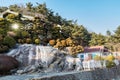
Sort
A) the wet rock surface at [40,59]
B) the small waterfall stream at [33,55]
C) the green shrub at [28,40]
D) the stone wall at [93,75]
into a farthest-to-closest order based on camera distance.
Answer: the green shrub at [28,40], the small waterfall stream at [33,55], the wet rock surface at [40,59], the stone wall at [93,75]

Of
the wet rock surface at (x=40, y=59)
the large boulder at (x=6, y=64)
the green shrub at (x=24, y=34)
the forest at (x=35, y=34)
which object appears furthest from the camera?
the green shrub at (x=24, y=34)

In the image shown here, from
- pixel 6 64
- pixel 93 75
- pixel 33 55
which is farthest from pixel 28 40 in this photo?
pixel 93 75

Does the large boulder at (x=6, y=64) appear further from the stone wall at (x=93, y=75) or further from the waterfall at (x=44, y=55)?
the stone wall at (x=93, y=75)

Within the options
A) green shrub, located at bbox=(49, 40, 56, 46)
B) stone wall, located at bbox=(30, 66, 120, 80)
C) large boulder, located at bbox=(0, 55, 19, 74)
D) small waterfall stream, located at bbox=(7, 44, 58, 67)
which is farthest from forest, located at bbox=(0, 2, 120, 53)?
stone wall, located at bbox=(30, 66, 120, 80)

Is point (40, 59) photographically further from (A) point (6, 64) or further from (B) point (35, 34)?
(B) point (35, 34)

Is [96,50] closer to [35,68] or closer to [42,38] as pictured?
[42,38]

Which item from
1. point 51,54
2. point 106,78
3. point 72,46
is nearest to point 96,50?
point 72,46

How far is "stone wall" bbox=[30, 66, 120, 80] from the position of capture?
10789mm

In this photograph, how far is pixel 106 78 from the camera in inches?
634

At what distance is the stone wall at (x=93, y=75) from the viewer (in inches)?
425

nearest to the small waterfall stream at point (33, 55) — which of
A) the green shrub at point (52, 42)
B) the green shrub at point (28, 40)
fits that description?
the green shrub at point (28, 40)

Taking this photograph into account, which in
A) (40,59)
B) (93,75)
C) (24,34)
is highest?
(24,34)

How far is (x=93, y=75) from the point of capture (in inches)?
565

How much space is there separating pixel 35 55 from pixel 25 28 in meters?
9.68
